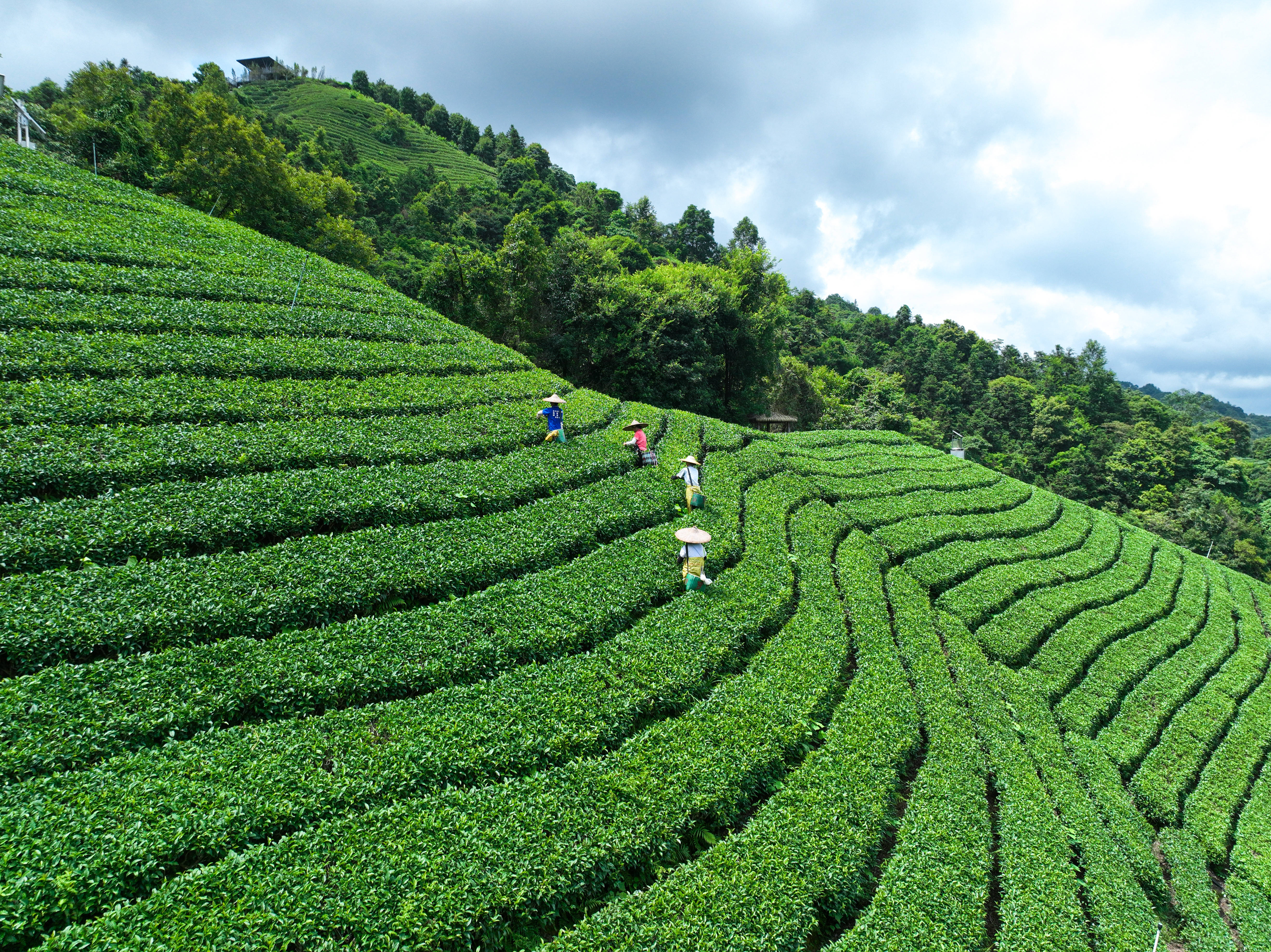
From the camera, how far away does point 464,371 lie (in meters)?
17.4

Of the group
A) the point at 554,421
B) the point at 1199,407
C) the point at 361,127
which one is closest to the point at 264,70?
the point at 361,127

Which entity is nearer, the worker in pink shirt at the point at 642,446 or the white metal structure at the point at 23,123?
the worker in pink shirt at the point at 642,446

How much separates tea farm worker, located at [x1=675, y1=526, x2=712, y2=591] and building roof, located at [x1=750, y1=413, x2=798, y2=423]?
25041 mm

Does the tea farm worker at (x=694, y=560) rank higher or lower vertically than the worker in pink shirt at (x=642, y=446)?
lower

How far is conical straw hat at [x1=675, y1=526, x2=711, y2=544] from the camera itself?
35.4ft

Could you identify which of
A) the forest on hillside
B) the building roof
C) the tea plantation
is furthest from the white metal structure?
the building roof

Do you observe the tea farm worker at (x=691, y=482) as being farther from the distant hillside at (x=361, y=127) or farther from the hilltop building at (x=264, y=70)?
the hilltop building at (x=264, y=70)

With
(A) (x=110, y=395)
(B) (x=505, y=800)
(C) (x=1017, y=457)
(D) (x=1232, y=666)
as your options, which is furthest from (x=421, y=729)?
(C) (x=1017, y=457)

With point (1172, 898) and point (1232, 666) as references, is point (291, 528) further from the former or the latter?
point (1232, 666)

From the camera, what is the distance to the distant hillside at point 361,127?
6875 cm

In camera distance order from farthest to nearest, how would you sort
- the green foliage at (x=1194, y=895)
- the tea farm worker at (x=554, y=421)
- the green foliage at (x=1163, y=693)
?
the tea farm worker at (x=554, y=421) < the green foliage at (x=1163, y=693) < the green foliage at (x=1194, y=895)

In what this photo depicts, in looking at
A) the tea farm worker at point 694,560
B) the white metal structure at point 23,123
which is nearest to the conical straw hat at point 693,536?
the tea farm worker at point 694,560

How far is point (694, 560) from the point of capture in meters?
11.2

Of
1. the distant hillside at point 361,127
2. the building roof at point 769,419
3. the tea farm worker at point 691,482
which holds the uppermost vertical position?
the distant hillside at point 361,127
